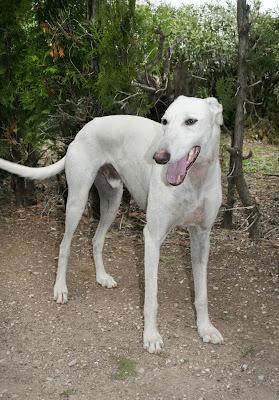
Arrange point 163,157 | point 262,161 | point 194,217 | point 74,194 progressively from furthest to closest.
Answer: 1. point 262,161
2. point 74,194
3. point 194,217
4. point 163,157

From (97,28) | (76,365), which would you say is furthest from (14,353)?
(97,28)

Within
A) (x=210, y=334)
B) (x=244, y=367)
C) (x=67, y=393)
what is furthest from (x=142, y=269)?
(x=67, y=393)

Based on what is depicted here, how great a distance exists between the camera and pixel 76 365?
351cm

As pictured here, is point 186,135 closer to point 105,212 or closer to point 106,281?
point 105,212

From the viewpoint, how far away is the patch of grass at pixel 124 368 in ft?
11.1

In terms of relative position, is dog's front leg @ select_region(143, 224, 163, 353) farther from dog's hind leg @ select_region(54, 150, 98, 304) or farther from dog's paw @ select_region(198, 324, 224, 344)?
dog's hind leg @ select_region(54, 150, 98, 304)

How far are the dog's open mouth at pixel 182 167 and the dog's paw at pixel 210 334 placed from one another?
117 centimetres

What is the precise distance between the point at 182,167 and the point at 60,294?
1.71 m

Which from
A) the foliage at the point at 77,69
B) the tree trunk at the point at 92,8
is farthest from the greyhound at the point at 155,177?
the tree trunk at the point at 92,8

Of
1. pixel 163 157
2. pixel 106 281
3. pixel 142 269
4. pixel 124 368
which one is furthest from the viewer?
pixel 142 269

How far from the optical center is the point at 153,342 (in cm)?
367

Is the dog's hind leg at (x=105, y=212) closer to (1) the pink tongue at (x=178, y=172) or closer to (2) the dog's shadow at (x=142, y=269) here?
(2) the dog's shadow at (x=142, y=269)

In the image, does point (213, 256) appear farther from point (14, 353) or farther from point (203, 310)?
point (14, 353)

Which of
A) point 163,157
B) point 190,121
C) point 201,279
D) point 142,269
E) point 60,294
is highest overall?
point 190,121
